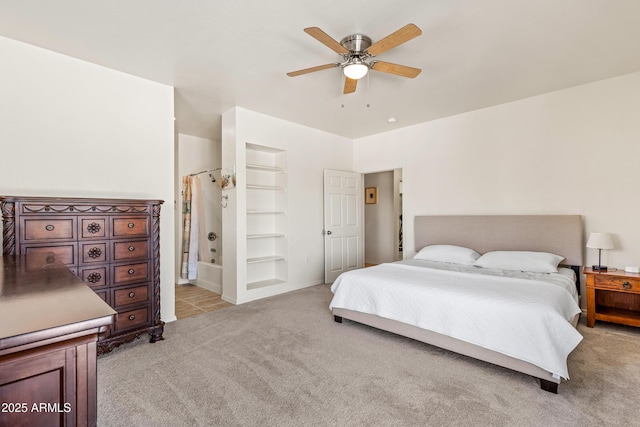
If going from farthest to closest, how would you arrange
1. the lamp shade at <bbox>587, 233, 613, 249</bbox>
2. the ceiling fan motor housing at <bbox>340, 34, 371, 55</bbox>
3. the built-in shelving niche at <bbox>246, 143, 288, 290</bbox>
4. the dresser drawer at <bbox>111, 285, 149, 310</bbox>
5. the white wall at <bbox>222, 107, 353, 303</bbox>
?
the built-in shelving niche at <bbox>246, 143, 288, 290</bbox>
the white wall at <bbox>222, 107, 353, 303</bbox>
the lamp shade at <bbox>587, 233, 613, 249</bbox>
the dresser drawer at <bbox>111, 285, 149, 310</bbox>
the ceiling fan motor housing at <bbox>340, 34, 371, 55</bbox>

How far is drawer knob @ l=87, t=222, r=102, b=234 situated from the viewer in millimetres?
2619

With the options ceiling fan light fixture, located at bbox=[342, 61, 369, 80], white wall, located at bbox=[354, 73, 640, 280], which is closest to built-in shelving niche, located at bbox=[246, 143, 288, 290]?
white wall, located at bbox=[354, 73, 640, 280]

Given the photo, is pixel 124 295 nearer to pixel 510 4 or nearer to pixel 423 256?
pixel 423 256

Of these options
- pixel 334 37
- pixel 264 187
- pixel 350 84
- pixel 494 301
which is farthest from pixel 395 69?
pixel 264 187

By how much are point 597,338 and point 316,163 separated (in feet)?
13.8

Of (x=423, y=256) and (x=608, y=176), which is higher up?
(x=608, y=176)

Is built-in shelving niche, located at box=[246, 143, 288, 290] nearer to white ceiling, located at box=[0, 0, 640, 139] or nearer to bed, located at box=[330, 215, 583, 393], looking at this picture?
white ceiling, located at box=[0, 0, 640, 139]

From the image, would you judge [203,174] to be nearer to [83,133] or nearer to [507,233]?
[83,133]

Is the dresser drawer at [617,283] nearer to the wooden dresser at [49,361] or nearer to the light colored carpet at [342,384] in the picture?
the light colored carpet at [342,384]

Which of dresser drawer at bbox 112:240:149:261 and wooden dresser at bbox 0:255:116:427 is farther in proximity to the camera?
dresser drawer at bbox 112:240:149:261

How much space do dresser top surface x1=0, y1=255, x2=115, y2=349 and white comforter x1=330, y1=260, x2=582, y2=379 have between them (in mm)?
2490

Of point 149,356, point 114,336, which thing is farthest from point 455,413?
point 114,336

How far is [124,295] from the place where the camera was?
2799mm

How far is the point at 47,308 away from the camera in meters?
0.74
